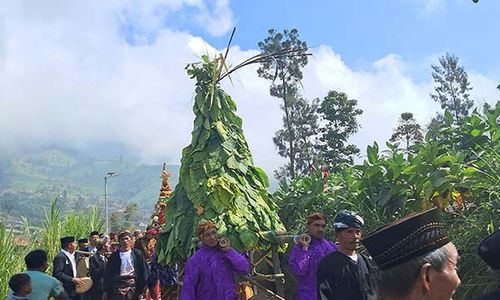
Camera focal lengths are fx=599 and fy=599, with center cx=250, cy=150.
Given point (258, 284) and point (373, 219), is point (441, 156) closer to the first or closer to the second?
point (373, 219)

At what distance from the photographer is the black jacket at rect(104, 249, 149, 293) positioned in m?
8.51

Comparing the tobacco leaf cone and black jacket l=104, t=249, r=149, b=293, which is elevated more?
the tobacco leaf cone

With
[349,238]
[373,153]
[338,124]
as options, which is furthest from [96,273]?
[338,124]

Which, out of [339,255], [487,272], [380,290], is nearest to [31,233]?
[339,255]

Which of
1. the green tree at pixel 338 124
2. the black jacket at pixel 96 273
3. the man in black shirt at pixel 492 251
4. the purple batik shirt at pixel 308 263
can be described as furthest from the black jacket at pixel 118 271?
Result: the green tree at pixel 338 124

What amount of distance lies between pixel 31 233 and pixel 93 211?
3598 millimetres

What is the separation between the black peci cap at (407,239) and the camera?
2.10 m

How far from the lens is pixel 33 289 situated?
18.6 feet

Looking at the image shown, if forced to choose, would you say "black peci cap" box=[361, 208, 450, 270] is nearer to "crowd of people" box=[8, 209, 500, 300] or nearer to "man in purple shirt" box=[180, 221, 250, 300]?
"crowd of people" box=[8, 209, 500, 300]

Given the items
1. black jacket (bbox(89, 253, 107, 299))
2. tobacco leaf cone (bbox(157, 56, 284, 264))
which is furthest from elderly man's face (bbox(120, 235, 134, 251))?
tobacco leaf cone (bbox(157, 56, 284, 264))

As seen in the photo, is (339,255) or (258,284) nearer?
(339,255)

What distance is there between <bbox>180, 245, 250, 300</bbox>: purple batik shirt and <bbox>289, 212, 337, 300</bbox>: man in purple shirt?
61cm

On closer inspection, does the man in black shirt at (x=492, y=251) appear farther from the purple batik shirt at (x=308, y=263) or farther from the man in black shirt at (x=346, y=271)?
the purple batik shirt at (x=308, y=263)

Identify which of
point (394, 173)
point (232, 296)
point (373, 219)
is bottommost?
point (232, 296)
